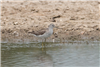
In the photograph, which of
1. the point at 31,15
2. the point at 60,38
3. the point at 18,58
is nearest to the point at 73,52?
the point at 18,58

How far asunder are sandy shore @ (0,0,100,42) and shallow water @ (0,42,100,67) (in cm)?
301

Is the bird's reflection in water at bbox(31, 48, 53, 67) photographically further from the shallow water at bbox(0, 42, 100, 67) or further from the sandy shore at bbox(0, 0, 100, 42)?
the sandy shore at bbox(0, 0, 100, 42)

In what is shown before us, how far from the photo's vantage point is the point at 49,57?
948cm

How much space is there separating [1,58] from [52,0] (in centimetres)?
1049

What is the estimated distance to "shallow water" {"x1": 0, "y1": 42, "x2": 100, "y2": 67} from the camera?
825 cm

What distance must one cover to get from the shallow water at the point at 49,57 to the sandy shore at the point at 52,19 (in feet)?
9.88

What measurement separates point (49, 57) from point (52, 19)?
24.4 ft

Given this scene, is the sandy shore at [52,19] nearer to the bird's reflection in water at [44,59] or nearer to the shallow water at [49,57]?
the shallow water at [49,57]

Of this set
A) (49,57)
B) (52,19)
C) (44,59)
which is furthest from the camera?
(52,19)

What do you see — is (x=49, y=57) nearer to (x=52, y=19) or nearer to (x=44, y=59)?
(x=44, y=59)

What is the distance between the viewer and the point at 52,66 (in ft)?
26.4

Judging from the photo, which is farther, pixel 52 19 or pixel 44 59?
pixel 52 19

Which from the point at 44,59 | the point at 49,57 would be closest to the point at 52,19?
the point at 49,57

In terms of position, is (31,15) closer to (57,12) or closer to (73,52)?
(57,12)
